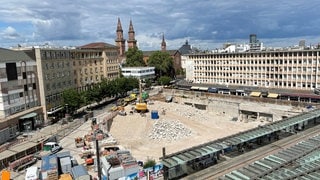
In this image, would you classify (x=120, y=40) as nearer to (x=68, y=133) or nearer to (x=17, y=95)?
(x=17, y=95)

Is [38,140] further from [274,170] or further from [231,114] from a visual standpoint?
[231,114]

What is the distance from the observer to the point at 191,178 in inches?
966

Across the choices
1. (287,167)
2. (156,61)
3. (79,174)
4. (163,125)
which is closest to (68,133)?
(163,125)

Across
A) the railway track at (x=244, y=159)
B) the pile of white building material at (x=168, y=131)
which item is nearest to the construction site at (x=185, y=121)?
the pile of white building material at (x=168, y=131)

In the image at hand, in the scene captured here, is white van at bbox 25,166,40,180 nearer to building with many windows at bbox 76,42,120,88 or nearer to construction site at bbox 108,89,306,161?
construction site at bbox 108,89,306,161

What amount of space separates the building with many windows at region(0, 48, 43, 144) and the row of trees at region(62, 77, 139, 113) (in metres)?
7.59

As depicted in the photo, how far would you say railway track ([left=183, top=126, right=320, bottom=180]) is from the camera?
81.4ft

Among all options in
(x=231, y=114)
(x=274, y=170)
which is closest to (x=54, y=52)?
(x=231, y=114)

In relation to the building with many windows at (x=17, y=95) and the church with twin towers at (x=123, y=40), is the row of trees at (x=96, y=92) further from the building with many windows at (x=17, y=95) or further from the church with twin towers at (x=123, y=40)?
the church with twin towers at (x=123, y=40)

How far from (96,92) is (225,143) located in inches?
2231

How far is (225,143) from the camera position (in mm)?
28453

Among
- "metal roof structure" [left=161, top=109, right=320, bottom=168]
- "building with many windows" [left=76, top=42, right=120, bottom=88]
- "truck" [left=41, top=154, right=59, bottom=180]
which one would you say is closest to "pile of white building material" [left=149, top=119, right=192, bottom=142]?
"truck" [left=41, top=154, right=59, bottom=180]

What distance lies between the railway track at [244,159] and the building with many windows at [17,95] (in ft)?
136

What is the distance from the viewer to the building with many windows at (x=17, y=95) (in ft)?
175
